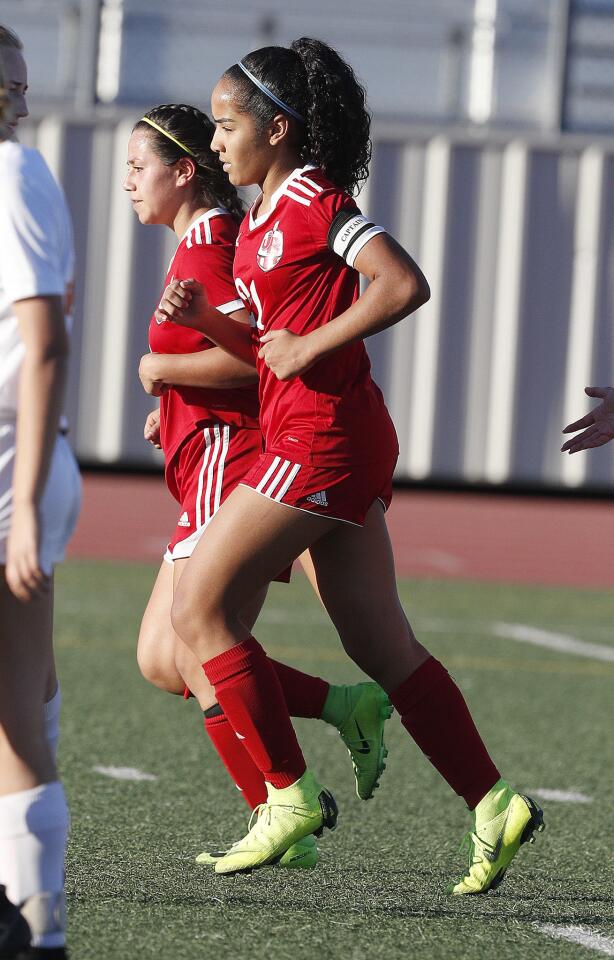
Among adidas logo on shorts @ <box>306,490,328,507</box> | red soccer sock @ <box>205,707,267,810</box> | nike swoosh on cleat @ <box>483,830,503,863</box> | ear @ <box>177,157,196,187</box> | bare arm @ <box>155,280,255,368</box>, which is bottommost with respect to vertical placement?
nike swoosh on cleat @ <box>483,830,503,863</box>

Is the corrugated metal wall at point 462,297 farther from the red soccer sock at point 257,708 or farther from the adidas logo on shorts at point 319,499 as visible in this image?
the adidas logo on shorts at point 319,499

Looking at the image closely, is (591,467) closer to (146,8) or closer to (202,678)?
(146,8)

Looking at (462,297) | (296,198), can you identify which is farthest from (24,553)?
(462,297)

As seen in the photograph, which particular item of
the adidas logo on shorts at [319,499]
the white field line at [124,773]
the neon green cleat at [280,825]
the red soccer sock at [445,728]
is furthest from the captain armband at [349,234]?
the white field line at [124,773]

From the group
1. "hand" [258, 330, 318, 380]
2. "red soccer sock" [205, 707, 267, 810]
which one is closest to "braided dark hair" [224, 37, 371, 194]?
"hand" [258, 330, 318, 380]

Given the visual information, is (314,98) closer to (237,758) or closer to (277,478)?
(277,478)

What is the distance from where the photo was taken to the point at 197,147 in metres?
3.92

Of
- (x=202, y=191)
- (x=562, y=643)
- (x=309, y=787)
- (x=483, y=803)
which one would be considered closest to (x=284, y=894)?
(x=309, y=787)

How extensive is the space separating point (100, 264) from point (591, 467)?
4.94m

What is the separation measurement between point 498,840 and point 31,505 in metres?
1.66

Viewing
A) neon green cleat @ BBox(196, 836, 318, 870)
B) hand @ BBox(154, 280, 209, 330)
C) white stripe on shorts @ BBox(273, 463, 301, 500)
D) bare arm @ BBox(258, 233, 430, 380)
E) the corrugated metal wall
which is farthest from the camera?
the corrugated metal wall

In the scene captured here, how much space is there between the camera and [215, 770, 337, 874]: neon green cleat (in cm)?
361

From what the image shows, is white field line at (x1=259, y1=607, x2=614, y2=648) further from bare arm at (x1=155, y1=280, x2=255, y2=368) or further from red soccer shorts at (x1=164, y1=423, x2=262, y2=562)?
bare arm at (x1=155, y1=280, x2=255, y2=368)

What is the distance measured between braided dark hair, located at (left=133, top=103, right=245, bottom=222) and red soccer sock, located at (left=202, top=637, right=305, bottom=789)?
47.1 inches
